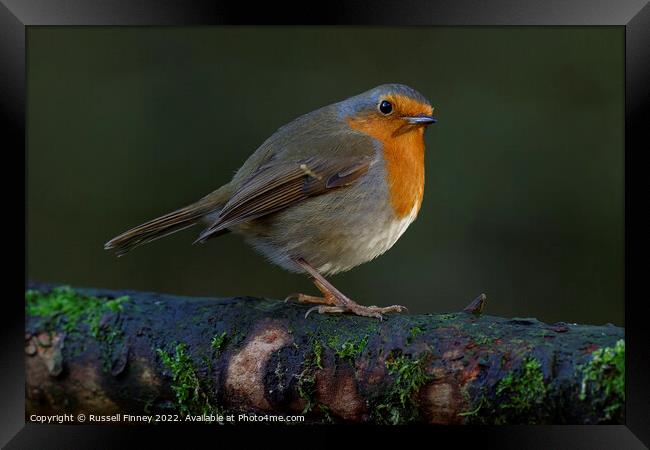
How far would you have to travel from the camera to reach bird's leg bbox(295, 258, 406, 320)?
129 inches

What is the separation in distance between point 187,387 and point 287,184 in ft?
3.60

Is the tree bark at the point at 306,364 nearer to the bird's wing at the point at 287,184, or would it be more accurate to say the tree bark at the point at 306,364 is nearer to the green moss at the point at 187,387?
the green moss at the point at 187,387

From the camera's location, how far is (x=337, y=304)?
3508 millimetres

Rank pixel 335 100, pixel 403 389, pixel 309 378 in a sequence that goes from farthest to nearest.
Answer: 1. pixel 335 100
2. pixel 309 378
3. pixel 403 389

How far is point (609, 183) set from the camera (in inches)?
173

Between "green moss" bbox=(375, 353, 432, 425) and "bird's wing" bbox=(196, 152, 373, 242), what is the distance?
1018mm

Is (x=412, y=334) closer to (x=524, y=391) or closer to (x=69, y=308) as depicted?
(x=524, y=391)

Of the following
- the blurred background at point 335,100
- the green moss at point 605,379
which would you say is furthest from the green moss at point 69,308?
the green moss at point 605,379

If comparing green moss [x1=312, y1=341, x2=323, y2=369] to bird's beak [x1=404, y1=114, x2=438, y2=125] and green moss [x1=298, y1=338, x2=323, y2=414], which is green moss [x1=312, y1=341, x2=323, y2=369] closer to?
green moss [x1=298, y1=338, x2=323, y2=414]

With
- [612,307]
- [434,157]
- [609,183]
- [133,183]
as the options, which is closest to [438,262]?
[434,157]

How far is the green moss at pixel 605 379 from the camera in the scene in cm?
259

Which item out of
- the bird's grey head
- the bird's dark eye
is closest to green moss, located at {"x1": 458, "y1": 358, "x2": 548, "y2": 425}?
the bird's grey head

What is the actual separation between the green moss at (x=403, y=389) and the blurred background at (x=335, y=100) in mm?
1847

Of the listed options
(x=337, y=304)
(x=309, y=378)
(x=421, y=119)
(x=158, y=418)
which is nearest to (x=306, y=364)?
(x=309, y=378)
